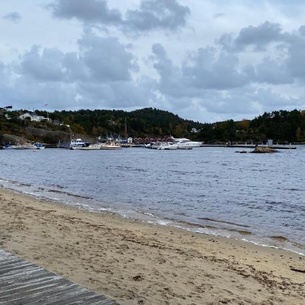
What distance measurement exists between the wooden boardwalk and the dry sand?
188cm

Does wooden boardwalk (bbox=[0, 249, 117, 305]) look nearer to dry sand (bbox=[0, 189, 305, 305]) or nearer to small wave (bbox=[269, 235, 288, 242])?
dry sand (bbox=[0, 189, 305, 305])

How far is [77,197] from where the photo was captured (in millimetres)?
31766

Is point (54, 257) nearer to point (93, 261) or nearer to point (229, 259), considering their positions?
point (93, 261)

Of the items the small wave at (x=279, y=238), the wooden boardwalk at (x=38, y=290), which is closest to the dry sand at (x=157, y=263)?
the wooden boardwalk at (x=38, y=290)

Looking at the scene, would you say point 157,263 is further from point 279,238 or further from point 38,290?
point 279,238

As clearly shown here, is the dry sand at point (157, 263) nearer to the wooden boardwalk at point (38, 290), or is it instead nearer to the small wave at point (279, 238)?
the wooden boardwalk at point (38, 290)

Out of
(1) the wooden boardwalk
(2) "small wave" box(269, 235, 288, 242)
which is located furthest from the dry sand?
(2) "small wave" box(269, 235, 288, 242)

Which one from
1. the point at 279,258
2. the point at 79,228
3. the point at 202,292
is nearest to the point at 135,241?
the point at 79,228

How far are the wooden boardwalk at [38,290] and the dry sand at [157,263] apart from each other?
6.17ft

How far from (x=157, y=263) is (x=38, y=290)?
5.54 m

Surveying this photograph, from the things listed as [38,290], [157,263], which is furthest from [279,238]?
[38,290]

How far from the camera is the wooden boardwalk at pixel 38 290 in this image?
5.32 m

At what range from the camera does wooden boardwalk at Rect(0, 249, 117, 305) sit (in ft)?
17.5

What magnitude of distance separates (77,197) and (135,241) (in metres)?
18.4
